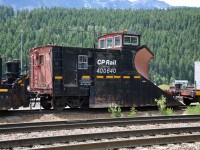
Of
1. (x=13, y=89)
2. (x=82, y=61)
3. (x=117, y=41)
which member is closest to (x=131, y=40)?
(x=117, y=41)

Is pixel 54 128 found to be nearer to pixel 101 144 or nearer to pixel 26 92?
pixel 101 144

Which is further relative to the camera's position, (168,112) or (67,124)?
(168,112)

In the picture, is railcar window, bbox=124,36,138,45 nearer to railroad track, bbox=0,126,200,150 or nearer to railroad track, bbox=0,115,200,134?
railroad track, bbox=0,115,200,134

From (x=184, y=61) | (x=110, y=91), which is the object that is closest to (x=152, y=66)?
(x=184, y=61)

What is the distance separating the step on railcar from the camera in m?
16.8

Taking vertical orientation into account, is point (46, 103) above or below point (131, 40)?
below

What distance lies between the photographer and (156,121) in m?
13.3

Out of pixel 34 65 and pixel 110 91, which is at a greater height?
pixel 34 65

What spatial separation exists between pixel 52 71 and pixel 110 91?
3.29 meters

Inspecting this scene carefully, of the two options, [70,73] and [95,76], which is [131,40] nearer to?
[95,76]

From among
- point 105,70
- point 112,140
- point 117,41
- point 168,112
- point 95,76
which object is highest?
point 117,41

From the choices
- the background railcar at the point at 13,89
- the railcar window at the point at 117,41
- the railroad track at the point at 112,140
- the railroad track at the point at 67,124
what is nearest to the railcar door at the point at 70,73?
the background railcar at the point at 13,89

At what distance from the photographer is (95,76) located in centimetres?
1748

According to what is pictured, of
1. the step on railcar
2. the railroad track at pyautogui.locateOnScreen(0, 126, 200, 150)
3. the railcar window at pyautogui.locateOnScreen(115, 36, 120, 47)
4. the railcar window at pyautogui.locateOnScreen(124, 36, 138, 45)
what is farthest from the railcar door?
the railroad track at pyautogui.locateOnScreen(0, 126, 200, 150)
